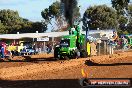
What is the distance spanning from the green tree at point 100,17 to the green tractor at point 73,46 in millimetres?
68773

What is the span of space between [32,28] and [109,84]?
9485 cm

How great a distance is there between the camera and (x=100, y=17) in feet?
339

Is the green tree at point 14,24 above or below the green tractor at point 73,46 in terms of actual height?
above

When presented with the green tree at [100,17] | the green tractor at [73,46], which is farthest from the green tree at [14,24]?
the green tractor at [73,46]

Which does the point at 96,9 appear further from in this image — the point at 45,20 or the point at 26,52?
the point at 26,52

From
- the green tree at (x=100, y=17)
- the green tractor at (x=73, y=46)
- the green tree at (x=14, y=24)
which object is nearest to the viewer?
the green tractor at (x=73, y=46)

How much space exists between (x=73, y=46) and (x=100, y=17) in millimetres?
72884

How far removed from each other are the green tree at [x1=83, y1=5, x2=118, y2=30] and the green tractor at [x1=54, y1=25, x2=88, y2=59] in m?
68.8

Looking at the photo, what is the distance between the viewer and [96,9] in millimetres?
104375

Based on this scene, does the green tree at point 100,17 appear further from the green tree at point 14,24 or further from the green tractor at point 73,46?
the green tractor at point 73,46

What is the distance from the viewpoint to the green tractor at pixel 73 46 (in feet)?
101

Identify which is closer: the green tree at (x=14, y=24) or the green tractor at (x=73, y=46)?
the green tractor at (x=73, y=46)

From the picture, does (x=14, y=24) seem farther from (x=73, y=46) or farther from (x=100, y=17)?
(x=73, y=46)

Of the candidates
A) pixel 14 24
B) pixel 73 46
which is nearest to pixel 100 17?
pixel 14 24
